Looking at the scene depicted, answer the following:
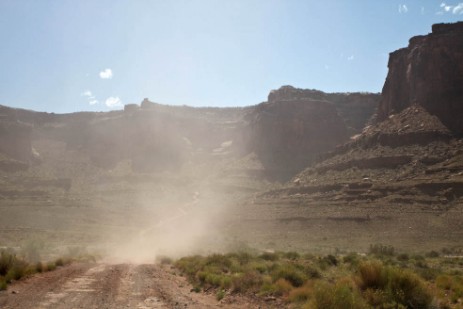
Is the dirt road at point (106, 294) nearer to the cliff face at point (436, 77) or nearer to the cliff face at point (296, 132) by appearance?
the cliff face at point (436, 77)

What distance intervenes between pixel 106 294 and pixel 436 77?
69.1 meters

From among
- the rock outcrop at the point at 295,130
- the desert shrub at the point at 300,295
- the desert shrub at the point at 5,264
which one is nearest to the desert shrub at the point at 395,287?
the desert shrub at the point at 300,295

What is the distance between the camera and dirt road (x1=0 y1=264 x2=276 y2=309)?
41.6 ft

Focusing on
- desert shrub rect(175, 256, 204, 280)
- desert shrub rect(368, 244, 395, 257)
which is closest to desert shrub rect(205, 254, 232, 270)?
desert shrub rect(175, 256, 204, 280)

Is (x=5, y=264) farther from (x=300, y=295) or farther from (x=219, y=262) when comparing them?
(x=300, y=295)

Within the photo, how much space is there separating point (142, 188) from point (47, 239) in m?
40.7

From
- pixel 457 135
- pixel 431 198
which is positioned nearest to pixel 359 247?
pixel 431 198

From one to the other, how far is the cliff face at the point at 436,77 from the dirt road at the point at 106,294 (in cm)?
5599

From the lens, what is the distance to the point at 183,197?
288ft

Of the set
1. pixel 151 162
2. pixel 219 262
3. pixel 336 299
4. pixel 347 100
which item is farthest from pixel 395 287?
pixel 347 100

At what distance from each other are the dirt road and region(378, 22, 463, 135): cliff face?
55992 millimetres

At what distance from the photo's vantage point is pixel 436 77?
6812cm

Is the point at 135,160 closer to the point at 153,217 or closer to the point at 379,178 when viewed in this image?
the point at 153,217

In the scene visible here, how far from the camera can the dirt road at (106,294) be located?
12.7 m
